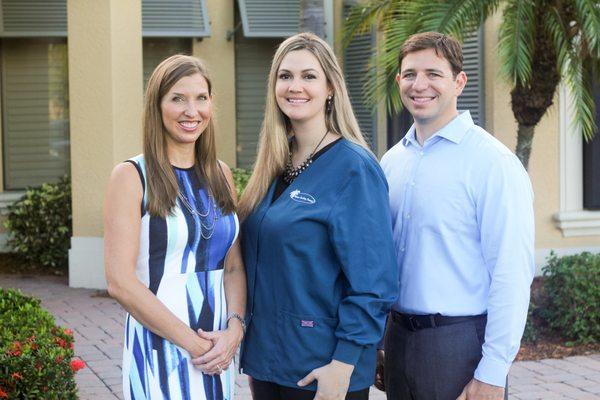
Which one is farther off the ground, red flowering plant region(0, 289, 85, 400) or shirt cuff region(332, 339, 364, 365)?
shirt cuff region(332, 339, 364, 365)

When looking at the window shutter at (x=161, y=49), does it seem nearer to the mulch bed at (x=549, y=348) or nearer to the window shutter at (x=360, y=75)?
the window shutter at (x=360, y=75)

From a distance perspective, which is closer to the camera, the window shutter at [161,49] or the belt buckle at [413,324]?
the belt buckle at [413,324]

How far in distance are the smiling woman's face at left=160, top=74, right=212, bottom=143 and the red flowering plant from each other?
1.64m

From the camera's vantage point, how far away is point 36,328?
5.11 m

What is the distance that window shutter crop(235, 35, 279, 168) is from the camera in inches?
503

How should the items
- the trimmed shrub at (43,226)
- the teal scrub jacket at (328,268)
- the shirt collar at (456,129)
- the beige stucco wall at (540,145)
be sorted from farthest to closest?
the trimmed shrub at (43,226)
the beige stucco wall at (540,145)
the shirt collar at (456,129)
the teal scrub jacket at (328,268)

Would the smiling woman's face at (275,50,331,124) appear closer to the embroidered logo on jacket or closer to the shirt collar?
the shirt collar

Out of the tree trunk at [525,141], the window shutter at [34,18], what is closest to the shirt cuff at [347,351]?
the tree trunk at [525,141]

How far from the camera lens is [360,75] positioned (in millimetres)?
12336

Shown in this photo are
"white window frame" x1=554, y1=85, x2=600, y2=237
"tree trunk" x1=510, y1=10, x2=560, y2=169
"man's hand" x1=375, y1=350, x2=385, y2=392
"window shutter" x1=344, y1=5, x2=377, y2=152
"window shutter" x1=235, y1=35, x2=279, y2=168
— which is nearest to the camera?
"man's hand" x1=375, y1=350, x2=385, y2=392

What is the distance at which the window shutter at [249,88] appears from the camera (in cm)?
1277

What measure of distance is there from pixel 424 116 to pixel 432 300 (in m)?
0.70

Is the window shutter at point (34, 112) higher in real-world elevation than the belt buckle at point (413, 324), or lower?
higher

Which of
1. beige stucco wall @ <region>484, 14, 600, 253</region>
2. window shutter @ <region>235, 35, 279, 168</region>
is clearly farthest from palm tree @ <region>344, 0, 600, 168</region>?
window shutter @ <region>235, 35, 279, 168</region>
